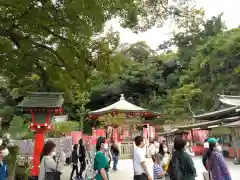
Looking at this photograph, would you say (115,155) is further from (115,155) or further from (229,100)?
(229,100)

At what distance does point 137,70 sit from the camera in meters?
48.3

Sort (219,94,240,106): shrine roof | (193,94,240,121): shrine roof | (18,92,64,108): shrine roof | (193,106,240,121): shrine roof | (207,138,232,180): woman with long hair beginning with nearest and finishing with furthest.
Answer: (207,138,232,180): woman with long hair
(18,92,64,108): shrine roof
(193,106,240,121): shrine roof
(193,94,240,121): shrine roof
(219,94,240,106): shrine roof

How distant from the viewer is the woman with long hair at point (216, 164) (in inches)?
205

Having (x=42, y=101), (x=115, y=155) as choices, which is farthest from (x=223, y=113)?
(x=42, y=101)

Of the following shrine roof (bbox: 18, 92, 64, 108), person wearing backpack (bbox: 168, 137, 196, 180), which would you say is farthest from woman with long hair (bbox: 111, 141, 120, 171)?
person wearing backpack (bbox: 168, 137, 196, 180)

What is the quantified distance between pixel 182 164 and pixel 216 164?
36.4 inches

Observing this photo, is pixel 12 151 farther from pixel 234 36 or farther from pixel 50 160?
pixel 234 36

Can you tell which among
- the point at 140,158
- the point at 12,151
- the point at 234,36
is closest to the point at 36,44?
the point at 140,158

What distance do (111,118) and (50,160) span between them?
21.9m

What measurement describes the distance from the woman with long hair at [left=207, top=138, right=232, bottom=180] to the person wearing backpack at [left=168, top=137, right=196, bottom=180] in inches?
30.4

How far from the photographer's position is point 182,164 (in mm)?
4664

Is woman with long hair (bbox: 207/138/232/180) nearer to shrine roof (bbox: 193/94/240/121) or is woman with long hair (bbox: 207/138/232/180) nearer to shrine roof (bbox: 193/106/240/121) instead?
shrine roof (bbox: 193/106/240/121)

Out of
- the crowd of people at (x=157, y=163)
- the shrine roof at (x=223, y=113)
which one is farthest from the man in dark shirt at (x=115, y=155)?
the shrine roof at (x=223, y=113)

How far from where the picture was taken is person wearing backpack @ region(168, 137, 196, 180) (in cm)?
462
